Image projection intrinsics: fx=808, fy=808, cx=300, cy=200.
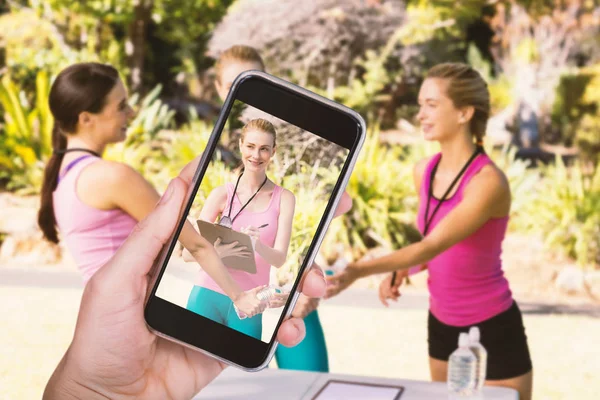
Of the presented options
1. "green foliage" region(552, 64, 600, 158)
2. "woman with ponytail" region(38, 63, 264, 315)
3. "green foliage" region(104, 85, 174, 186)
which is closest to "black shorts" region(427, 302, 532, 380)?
"woman with ponytail" region(38, 63, 264, 315)

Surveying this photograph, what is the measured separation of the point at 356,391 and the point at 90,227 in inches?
41.2

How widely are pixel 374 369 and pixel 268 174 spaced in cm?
478

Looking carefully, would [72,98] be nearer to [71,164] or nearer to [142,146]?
[71,164]

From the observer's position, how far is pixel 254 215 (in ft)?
5.23

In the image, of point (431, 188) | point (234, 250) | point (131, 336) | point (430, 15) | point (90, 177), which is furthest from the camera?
point (430, 15)

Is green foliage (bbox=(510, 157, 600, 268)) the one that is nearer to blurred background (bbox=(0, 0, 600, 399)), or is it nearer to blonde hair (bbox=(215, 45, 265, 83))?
blurred background (bbox=(0, 0, 600, 399))

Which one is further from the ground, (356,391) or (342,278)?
(342,278)

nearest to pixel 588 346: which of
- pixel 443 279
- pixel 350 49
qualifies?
pixel 443 279

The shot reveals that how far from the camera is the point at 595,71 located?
1541 centimetres

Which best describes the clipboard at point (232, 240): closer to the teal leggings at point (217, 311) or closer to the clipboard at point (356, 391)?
the teal leggings at point (217, 311)

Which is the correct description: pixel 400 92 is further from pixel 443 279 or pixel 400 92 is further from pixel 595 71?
pixel 443 279

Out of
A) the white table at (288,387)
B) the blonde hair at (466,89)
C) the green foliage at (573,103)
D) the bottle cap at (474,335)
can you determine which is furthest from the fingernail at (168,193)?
the green foliage at (573,103)

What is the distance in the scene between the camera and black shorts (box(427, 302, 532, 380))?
2.99m

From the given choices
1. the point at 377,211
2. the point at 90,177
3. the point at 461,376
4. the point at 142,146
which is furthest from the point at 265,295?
the point at 142,146
